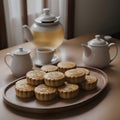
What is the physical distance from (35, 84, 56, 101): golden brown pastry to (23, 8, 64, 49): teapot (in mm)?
484

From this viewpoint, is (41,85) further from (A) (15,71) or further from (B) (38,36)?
(B) (38,36)

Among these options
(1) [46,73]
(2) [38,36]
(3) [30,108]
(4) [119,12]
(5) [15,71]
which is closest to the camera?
(3) [30,108]

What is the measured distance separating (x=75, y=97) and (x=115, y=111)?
0.49 ft

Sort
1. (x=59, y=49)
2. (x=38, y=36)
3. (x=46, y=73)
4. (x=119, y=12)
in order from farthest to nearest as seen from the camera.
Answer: (x=119, y=12)
(x=59, y=49)
(x=38, y=36)
(x=46, y=73)

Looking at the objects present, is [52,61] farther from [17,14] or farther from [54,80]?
[17,14]

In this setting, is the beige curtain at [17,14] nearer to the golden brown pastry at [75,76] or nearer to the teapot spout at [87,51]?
the teapot spout at [87,51]

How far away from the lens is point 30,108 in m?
0.91

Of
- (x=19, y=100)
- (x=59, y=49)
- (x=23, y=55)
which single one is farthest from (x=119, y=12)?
(x=19, y=100)

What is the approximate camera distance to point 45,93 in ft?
3.08

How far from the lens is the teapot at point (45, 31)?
4.54 feet

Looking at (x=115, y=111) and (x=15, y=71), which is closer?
(x=115, y=111)

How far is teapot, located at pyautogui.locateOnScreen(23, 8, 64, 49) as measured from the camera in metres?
1.38

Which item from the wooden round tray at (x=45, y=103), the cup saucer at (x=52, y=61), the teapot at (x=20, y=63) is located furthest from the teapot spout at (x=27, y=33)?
the wooden round tray at (x=45, y=103)

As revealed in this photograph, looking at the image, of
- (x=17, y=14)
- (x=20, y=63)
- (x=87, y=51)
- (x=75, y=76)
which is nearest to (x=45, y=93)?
(x=75, y=76)
